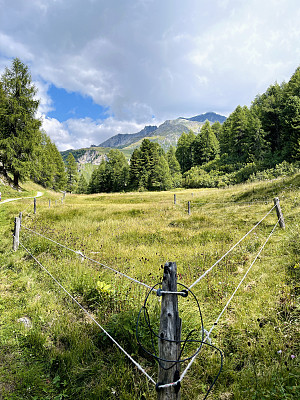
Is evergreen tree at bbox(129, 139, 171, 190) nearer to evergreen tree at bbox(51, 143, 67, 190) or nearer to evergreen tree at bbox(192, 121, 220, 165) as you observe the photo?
evergreen tree at bbox(192, 121, 220, 165)

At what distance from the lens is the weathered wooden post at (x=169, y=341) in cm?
176

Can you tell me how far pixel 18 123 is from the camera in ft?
89.5

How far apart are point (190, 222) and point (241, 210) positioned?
12.4ft

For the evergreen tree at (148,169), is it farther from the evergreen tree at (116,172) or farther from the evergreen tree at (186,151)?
the evergreen tree at (186,151)

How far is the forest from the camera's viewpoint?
1063 inches

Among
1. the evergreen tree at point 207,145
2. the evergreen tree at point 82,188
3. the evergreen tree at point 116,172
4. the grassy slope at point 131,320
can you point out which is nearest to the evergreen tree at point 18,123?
the grassy slope at point 131,320

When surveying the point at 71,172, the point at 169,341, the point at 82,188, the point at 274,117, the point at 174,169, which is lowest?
the point at 169,341

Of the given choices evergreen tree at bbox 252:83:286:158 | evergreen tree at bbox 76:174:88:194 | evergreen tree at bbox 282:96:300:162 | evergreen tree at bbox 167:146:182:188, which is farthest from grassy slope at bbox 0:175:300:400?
evergreen tree at bbox 76:174:88:194

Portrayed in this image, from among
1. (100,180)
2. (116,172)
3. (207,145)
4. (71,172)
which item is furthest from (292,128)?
(71,172)

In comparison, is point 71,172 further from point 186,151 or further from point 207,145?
point 207,145

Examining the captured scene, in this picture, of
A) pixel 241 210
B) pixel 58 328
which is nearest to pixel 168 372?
pixel 58 328

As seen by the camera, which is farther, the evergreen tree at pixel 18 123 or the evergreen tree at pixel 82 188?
the evergreen tree at pixel 82 188

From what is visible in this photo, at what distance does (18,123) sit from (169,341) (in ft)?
107

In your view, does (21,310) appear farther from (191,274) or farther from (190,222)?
(190,222)
